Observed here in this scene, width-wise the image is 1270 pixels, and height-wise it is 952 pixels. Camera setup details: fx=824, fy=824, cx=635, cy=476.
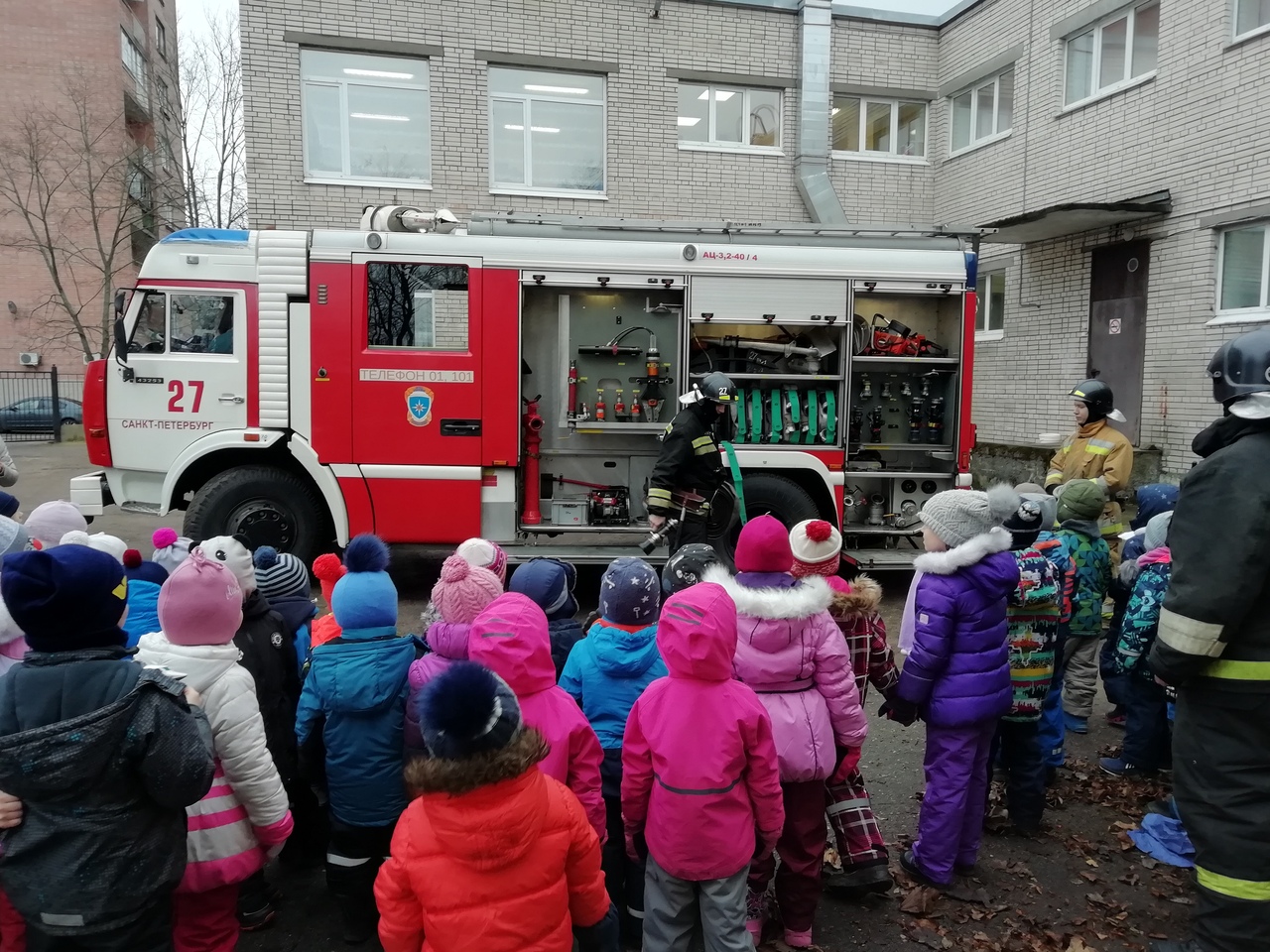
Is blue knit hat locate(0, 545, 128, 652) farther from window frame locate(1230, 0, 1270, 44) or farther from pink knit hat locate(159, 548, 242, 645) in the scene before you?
window frame locate(1230, 0, 1270, 44)

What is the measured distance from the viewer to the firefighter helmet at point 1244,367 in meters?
2.60

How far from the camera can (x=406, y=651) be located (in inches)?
113

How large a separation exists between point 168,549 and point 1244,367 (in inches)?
175

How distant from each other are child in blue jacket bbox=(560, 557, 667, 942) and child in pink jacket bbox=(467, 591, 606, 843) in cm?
26

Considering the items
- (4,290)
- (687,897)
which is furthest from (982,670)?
(4,290)

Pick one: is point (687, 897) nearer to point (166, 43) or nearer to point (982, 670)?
point (982, 670)

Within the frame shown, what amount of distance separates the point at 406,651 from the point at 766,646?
125cm

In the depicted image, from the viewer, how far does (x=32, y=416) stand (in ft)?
72.7

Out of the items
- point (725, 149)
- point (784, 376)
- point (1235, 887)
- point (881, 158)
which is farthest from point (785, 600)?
point (881, 158)

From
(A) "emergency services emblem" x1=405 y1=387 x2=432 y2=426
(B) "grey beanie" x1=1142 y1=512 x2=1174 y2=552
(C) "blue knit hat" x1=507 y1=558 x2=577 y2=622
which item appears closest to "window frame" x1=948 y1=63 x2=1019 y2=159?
(A) "emergency services emblem" x1=405 y1=387 x2=432 y2=426

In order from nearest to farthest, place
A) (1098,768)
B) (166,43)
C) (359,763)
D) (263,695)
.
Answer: (359,763)
(263,695)
(1098,768)
(166,43)

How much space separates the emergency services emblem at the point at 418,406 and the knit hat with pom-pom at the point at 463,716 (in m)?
5.51

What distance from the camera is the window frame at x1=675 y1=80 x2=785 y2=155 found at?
13750 mm

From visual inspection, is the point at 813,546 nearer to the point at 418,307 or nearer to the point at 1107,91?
the point at 418,307
